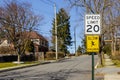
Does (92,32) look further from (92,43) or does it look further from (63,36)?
(63,36)

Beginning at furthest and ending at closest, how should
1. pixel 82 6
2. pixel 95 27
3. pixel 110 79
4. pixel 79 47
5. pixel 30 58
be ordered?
1. pixel 79 47
2. pixel 30 58
3. pixel 82 6
4. pixel 110 79
5. pixel 95 27

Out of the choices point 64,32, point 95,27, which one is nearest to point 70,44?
point 64,32

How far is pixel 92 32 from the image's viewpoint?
11562 mm

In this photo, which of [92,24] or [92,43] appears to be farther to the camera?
[92,24]

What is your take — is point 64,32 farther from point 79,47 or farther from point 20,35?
point 20,35

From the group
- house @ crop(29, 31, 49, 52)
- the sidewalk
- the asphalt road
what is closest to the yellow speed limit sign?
the sidewalk

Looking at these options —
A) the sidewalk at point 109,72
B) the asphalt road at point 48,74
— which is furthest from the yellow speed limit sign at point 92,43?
the asphalt road at point 48,74

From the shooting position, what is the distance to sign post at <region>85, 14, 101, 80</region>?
37.5 feet

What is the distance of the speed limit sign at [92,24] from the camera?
11547 mm

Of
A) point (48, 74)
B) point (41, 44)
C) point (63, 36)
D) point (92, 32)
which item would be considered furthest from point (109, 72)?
point (63, 36)

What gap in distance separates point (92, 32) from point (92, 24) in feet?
0.89

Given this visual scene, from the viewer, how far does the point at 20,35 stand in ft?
169

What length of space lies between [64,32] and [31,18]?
62.0 m

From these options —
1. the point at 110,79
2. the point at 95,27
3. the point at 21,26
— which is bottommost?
the point at 110,79
